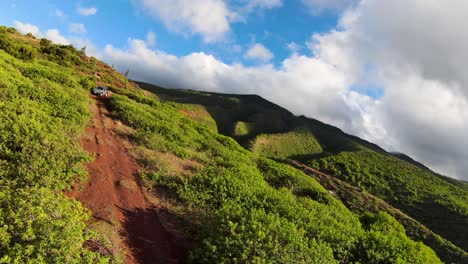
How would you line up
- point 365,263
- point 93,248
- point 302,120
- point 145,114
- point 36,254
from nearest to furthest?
point 36,254 → point 93,248 → point 365,263 → point 145,114 → point 302,120

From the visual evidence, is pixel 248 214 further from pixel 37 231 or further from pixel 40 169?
pixel 40 169

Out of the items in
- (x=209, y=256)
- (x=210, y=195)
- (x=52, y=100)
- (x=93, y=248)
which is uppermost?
(x=52, y=100)

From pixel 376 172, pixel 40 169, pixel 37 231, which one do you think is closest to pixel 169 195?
pixel 40 169

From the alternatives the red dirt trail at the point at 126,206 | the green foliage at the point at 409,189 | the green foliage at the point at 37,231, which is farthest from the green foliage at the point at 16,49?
the green foliage at the point at 409,189

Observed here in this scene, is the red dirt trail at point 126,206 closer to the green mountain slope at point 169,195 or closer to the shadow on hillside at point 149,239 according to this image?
the shadow on hillside at point 149,239

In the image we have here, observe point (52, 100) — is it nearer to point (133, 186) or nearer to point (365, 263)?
point (133, 186)

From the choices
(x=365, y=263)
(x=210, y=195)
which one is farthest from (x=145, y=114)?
(x=365, y=263)

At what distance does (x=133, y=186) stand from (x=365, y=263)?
480 inches

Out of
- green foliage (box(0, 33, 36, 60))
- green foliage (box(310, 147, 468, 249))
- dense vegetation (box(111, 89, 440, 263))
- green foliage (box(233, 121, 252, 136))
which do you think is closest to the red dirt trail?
dense vegetation (box(111, 89, 440, 263))

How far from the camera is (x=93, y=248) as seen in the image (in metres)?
11.9

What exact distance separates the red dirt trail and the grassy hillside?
4735 cm

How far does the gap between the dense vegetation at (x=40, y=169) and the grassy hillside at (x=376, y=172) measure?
166ft

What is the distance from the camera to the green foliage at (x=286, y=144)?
114 m

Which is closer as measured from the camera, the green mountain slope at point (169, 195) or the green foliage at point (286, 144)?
the green mountain slope at point (169, 195)
